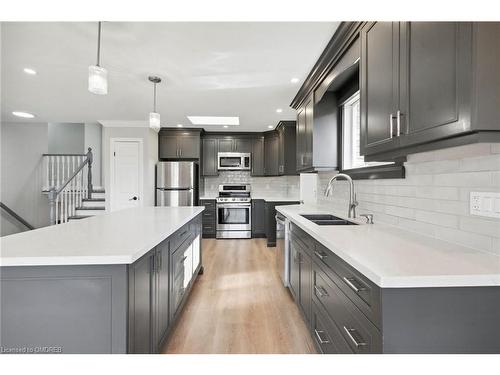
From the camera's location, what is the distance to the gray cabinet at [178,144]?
18.5ft

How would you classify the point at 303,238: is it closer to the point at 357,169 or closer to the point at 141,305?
the point at 357,169

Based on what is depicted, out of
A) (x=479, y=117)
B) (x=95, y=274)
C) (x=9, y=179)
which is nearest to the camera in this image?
(x=479, y=117)

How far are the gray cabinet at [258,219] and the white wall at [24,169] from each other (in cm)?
460

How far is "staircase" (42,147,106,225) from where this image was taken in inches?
201

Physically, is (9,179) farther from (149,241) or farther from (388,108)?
(388,108)

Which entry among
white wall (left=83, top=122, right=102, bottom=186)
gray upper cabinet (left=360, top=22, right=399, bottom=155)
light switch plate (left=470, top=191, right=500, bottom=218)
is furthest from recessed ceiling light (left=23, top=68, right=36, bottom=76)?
light switch plate (left=470, top=191, right=500, bottom=218)

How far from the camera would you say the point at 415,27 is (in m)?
1.14

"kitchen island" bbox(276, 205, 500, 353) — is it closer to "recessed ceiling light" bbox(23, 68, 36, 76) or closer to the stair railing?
"recessed ceiling light" bbox(23, 68, 36, 76)


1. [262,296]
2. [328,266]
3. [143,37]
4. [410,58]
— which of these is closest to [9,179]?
[143,37]

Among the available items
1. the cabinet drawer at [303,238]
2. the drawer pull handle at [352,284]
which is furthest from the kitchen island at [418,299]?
the cabinet drawer at [303,238]

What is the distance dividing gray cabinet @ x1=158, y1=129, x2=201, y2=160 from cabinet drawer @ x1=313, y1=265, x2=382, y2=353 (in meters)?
4.56

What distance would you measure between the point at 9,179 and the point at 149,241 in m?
6.38

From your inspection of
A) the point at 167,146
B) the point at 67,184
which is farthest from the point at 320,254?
the point at 67,184

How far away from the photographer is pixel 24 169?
5680 mm
